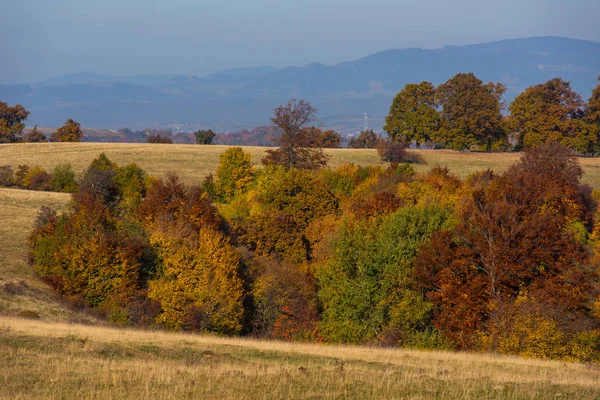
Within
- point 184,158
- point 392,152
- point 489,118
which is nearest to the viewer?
point 184,158

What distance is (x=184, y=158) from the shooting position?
90.3 metres

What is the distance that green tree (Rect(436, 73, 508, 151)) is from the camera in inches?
3964

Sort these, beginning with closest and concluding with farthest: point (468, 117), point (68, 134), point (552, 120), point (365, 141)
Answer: point (552, 120) < point (468, 117) < point (68, 134) < point (365, 141)

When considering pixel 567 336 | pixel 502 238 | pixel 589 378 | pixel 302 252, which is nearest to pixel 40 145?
pixel 302 252

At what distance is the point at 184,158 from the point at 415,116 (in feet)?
122

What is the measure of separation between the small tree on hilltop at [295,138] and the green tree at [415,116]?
32327mm

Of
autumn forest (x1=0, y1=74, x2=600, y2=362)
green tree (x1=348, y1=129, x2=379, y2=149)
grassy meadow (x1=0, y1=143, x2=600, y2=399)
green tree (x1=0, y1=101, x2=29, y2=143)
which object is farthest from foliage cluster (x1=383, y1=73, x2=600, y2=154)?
grassy meadow (x1=0, y1=143, x2=600, y2=399)

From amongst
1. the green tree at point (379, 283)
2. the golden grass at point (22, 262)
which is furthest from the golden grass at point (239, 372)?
the green tree at point (379, 283)

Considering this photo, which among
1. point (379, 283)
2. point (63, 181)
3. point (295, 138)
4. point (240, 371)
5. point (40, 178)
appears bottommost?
point (379, 283)

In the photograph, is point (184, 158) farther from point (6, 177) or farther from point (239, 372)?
point (239, 372)

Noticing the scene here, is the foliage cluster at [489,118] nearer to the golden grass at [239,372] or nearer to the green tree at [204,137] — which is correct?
the green tree at [204,137]

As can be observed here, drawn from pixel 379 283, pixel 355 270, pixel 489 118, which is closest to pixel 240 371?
pixel 379 283

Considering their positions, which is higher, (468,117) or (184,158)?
(468,117)

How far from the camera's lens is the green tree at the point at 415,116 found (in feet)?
339
